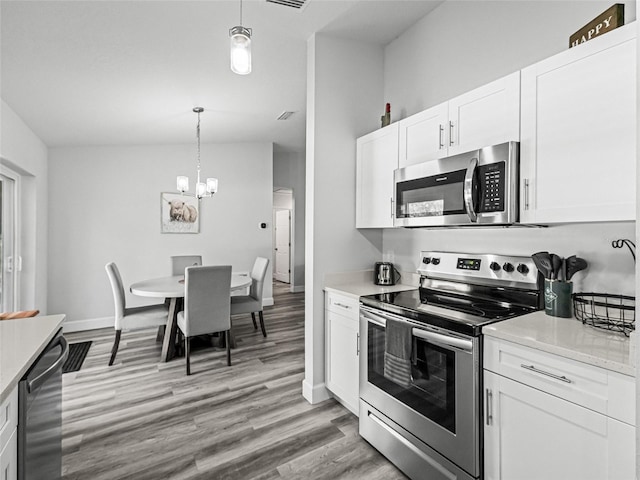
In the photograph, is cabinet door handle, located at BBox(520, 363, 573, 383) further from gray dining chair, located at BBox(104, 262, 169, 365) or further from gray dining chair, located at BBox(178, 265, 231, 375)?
gray dining chair, located at BBox(104, 262, 169, 365)

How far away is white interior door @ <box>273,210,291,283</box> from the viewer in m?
8.87

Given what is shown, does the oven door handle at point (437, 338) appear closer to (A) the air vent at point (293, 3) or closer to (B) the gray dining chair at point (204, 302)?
(B) the gray dining chair at point (204, 302)

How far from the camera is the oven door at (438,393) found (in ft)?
4.85

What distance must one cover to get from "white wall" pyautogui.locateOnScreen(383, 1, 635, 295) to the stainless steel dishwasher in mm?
2258

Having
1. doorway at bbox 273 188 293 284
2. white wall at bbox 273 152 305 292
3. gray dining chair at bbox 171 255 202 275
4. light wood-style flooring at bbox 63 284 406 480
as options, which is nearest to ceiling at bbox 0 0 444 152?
gray dining chair at bbox 171 255 202 275

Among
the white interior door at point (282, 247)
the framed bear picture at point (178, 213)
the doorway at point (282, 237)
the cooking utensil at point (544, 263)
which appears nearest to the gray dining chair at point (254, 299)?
the framed bear picture at point (178, 213)

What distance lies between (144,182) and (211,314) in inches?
110

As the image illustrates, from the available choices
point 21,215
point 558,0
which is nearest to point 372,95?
point 558,0

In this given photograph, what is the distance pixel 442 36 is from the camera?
248 cm

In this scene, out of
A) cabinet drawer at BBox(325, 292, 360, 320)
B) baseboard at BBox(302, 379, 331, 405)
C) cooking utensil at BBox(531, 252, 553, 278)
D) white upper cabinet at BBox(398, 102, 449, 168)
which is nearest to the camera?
cooking utensil at BBox(531, 252, 553, 278)

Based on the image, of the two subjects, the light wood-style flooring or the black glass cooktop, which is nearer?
the black glass cooktop

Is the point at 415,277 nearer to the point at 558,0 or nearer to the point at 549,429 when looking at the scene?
the point at 549,429

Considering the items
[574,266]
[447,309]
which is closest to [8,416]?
[447,309]

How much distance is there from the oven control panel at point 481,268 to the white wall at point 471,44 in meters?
1.11
